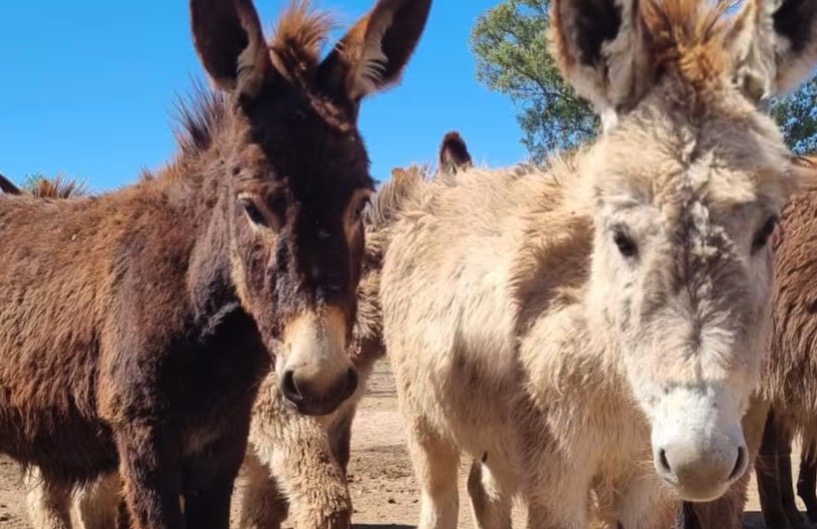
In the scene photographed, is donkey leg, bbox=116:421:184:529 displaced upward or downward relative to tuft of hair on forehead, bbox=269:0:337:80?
downward

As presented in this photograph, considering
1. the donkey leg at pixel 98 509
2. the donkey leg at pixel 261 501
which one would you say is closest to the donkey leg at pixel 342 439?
the donkey leg at pixel 261 501

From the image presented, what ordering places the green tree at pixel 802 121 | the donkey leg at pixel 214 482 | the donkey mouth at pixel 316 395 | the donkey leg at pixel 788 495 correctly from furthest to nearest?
the green tree at pixel 802 121 → the donkey leg at pixel 788 495 → the donkey leg at pixel 214 482 → the donkey mouth at pixel 316 395

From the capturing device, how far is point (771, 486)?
7.08 meters

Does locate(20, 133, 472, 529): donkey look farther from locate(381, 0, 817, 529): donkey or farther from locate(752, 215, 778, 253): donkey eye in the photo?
locate(752, 215, 778, 253): donkey eye

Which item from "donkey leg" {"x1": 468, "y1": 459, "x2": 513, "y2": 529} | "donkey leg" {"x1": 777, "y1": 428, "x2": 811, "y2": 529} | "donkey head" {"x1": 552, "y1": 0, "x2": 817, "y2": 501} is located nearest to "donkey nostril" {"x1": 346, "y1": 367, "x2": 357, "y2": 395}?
"donkey head" {"x1": 552, "y1": 0, "x2": 817, "y2": 501}

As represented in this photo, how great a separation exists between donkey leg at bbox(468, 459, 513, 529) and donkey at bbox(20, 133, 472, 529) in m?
0.85

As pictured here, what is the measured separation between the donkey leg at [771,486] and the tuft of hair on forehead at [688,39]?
4.32 m

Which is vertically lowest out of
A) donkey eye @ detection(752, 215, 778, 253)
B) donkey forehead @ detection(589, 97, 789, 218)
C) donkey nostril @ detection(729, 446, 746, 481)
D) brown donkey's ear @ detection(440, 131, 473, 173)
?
donkey nostril @ detection(729, 446, 746, 481)

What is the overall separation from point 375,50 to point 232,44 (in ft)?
1.77

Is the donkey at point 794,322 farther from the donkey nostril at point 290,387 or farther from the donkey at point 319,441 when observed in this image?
the donkey nostril at point 290,387

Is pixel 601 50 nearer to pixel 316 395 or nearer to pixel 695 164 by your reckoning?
pixel 695 164

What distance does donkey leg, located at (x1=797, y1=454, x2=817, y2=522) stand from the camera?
7695 millimetres

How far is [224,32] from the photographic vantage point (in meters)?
3.53

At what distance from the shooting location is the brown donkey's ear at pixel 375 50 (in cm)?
366
